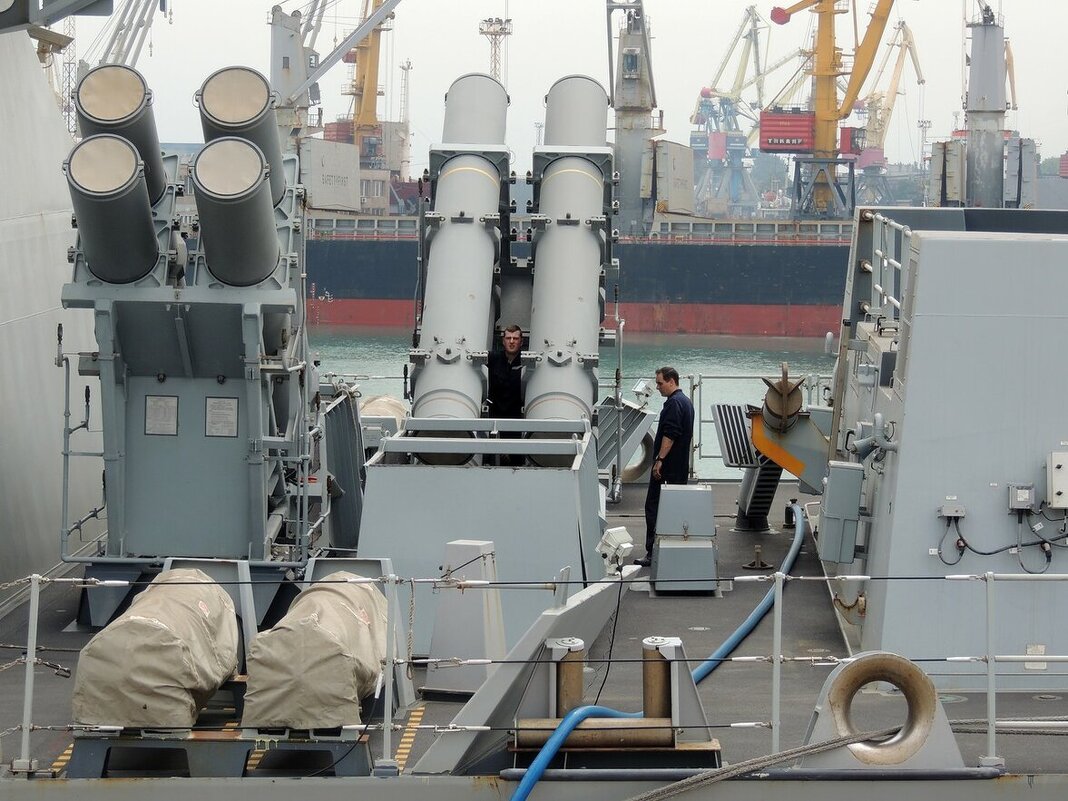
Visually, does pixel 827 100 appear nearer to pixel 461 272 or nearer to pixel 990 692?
pixel 461 272

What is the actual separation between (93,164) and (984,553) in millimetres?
5075

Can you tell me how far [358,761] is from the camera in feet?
19.0

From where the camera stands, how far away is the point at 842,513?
25.2ft

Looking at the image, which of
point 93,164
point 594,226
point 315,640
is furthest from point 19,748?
point 594,226

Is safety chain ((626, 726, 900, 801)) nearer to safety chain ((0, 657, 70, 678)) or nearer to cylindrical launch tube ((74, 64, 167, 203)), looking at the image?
safety chain ((0, 657, 70, 678))

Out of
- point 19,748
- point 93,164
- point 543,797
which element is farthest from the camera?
point 93,164

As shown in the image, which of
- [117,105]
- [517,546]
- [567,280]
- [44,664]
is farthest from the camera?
[567,280]

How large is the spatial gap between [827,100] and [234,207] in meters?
55.8

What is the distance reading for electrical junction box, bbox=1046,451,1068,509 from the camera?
267 inches

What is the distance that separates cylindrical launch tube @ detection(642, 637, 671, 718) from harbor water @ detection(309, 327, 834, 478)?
2163 centimetres

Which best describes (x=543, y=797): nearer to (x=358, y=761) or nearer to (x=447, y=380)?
(x=358, y=761)

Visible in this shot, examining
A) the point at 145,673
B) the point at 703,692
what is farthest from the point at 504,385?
the point at 145,673

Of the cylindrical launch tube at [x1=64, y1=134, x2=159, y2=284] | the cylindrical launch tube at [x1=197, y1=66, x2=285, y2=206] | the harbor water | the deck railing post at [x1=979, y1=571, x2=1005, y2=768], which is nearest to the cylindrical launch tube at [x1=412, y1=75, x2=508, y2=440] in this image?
the cylindrical launch tube at [x1=197, y1=66, x2=285, y2=206]

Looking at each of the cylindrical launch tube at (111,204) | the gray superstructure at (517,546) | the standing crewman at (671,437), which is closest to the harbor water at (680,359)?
the standing crewman at (671,437)
